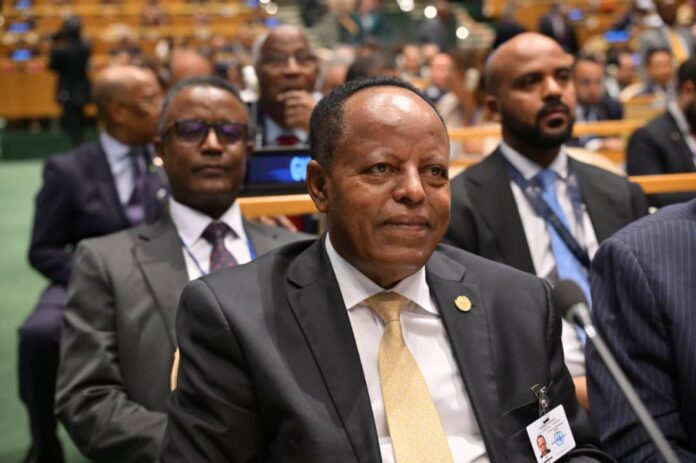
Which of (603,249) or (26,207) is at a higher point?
(603,249)

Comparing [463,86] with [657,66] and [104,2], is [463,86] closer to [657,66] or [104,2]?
[657,66]

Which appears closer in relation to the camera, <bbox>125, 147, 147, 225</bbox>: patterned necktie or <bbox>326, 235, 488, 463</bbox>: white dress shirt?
<bbox>326, 235, 488, 463</bbox>: white dress shirt

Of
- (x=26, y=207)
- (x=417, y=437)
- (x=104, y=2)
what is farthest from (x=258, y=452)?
(x=104, y=2)

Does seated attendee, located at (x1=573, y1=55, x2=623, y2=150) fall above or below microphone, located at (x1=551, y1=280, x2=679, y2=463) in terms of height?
below

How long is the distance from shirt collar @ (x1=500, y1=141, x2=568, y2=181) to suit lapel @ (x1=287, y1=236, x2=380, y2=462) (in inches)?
54.8

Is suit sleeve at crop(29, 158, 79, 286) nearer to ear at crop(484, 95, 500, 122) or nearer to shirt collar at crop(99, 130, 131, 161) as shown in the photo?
shirt collar at crop(99, 130, 131, 161)

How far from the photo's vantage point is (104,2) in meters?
17.1

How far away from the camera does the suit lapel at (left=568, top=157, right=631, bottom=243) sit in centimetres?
287

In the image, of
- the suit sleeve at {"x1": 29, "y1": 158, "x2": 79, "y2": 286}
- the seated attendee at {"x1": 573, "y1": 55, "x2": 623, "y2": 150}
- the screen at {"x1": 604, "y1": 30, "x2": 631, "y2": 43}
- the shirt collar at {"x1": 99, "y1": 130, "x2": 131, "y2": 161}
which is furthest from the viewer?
the screen at {"x1": 604, "y1": 30, "x2": 631, "y2": 43}

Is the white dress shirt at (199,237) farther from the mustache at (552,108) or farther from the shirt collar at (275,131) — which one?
the shirt collar at (275,131)

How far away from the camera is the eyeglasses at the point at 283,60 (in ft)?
13.2

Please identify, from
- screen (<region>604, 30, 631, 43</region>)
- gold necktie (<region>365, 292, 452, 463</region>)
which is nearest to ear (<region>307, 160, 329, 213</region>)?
gold necktie (<region>365, 292, 452, 463</region>)

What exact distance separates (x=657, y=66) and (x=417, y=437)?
23.8 ft

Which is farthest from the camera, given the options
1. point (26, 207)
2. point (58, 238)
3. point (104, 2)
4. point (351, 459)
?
point (104, 2)
